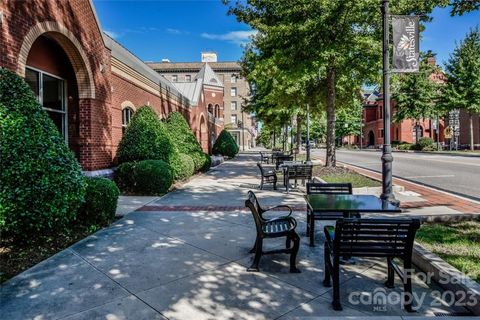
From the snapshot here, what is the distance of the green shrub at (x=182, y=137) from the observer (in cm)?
1576

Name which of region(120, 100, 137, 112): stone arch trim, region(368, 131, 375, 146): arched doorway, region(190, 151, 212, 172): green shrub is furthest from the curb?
region(368, 131, 375, 146): arched doorway

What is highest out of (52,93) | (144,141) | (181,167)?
(52,93)

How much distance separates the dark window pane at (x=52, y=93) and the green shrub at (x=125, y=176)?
2.54 m

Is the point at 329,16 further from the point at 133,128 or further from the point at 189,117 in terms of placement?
the point at 189,117

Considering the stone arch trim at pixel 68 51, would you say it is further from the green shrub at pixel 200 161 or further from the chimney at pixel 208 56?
the chimney at pixel 208 56

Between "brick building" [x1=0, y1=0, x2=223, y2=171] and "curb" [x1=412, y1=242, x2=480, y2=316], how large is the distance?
25.8ft

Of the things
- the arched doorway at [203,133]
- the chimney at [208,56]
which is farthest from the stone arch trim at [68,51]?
the chimney at [208,56]

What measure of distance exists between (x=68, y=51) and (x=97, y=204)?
16.5ft

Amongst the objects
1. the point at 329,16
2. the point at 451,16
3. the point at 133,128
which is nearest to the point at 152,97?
the point at 133,128

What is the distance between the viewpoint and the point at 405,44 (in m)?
7.25

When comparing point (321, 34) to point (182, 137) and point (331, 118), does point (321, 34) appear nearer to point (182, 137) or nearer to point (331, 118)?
point (331, 118)

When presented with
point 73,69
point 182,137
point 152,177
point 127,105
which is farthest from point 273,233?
point 182,137

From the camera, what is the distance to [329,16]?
39.2 feet

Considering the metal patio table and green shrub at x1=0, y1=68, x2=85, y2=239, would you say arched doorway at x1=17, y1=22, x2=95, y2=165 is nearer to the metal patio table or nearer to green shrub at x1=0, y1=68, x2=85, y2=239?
green shrub at x1=0, y1=68, x2=85, y2=239
